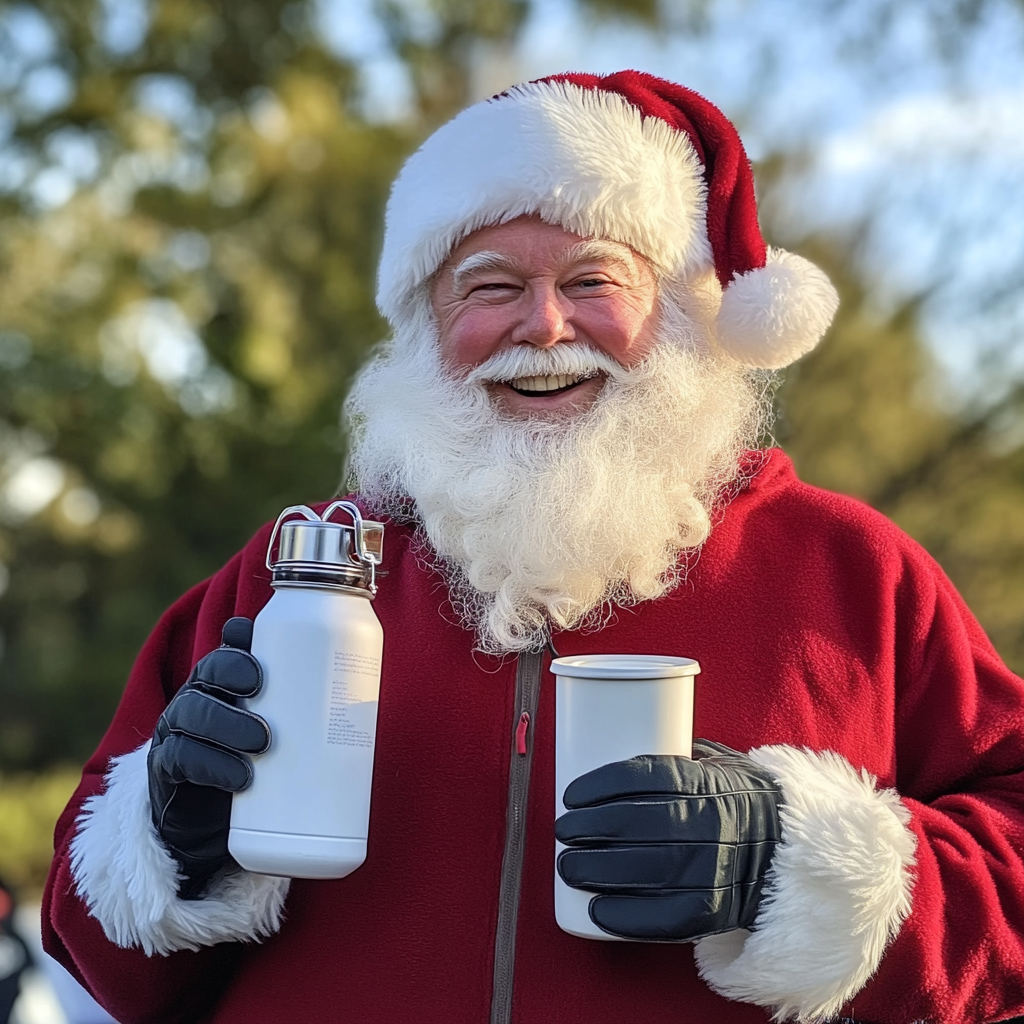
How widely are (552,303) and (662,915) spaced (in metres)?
1.16

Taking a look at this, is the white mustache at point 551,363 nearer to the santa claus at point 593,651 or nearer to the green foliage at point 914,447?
the santa claus at point 593,651

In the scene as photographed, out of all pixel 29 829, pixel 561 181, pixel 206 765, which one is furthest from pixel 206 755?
pixel 29 829

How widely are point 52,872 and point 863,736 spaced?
1.45 meters

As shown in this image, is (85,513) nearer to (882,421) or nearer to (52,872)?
(882,421)

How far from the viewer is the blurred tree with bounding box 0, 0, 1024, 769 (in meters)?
11.7

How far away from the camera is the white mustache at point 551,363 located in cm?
240

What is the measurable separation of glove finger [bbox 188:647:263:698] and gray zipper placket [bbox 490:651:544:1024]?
53cm

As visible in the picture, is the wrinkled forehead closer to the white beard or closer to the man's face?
the man's face

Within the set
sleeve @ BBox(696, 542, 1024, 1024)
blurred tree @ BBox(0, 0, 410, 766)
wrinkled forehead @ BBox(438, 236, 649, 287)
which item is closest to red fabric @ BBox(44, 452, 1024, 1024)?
sleeve @ BBox(696, 542, 1024, 1024)

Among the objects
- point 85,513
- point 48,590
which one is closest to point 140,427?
point 85,513

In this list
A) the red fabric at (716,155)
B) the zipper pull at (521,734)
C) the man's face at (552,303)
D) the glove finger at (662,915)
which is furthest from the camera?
the red fabric at (716,155)

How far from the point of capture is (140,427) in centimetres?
1242

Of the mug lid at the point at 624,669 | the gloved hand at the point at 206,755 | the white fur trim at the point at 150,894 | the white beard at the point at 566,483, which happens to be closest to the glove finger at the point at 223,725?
the gloved hand at the point at 206,755

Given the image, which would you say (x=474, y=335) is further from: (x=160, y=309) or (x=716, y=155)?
(x=160, y=309)
